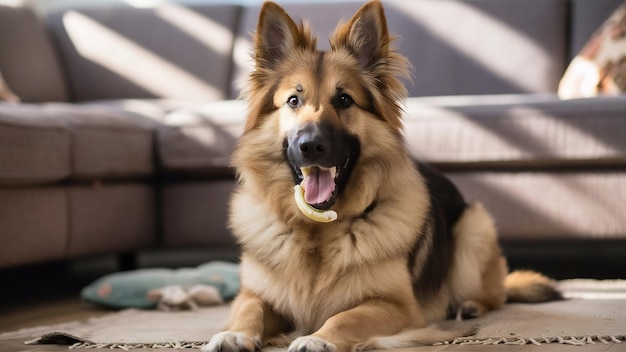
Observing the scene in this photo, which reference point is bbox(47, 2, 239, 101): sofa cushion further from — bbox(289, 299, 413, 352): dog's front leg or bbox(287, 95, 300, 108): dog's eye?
bbox(289, 299, 413, 352): dog's front leg

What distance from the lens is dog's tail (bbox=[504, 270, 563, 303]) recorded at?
10.7ft

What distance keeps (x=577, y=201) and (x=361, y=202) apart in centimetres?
162

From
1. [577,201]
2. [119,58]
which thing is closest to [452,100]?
[577,201]

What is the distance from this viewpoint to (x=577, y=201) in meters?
3.72

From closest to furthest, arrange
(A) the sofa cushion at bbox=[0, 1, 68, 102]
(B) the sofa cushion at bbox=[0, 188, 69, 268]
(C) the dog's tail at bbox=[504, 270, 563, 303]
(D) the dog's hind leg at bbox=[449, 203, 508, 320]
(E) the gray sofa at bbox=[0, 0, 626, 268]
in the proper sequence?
(D) the dog's hind leg at bbox=[449, 203, 508, 320]
(B) the sofa cushion at bbox=[0, 188, 69, 268]
(C) the dog's tail at bbox=[504, 270, 563, 303]
(E) the gray sofa at bbox=[0, 0, 626, 268]
(A) the sofa cushion at bbox=[0, 1, 68, 102]

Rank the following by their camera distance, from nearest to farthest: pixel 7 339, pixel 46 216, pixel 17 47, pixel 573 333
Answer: pixel 573 333, pixel 7 339, pixel 46 216, pixel 17 47

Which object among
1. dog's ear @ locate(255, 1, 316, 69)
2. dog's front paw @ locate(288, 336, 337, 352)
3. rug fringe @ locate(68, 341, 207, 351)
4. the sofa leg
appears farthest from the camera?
the sofa leg

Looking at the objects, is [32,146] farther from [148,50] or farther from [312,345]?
[148,50]

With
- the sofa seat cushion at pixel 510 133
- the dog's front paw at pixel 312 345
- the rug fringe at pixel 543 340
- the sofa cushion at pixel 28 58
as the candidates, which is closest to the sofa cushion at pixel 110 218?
the sofa seat cushion at pixel 510 133

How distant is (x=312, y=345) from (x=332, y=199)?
1.87 feet

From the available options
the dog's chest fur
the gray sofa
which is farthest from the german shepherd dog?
the gray sofa

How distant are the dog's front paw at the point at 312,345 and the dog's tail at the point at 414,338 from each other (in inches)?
6.9

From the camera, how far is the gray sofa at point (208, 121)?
3496 mm

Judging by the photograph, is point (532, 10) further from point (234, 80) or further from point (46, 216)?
point (46, 216)
